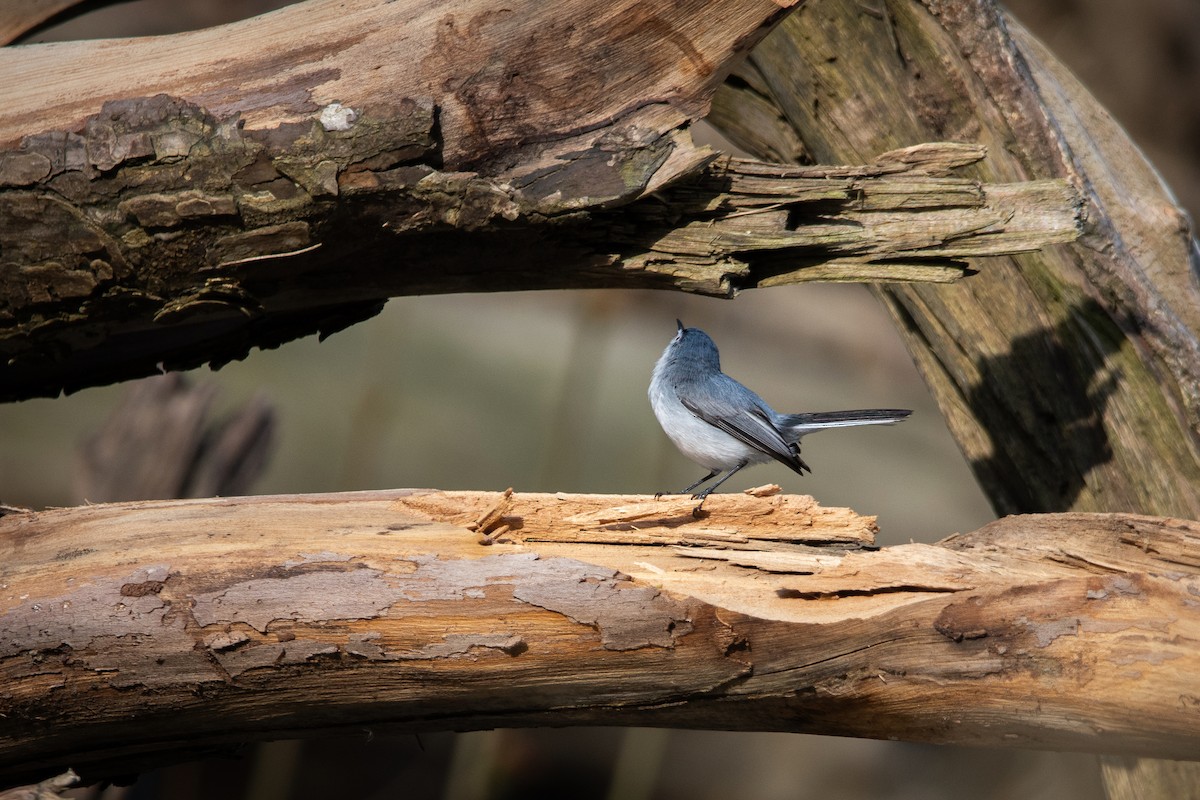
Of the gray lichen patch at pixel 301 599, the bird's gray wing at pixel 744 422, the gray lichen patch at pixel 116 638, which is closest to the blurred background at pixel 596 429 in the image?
the bird's gray wing at pixel 744 422

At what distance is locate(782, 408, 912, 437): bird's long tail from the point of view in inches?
123

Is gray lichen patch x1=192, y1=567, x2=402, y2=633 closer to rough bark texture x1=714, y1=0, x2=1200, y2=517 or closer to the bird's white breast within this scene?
the bird's white breast

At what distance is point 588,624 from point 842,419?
1.43 m

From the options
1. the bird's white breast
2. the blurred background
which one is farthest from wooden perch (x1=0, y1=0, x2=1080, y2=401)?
the blurred background

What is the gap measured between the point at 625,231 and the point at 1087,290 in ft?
4.89

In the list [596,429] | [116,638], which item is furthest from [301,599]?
[596,429]

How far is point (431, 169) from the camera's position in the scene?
249cm

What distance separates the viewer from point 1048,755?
620 centimetres

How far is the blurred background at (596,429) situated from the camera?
6.33 metres

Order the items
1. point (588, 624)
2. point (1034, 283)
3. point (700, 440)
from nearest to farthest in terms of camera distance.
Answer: point (588, 624)
point (1034, 283)
point (700, 440)

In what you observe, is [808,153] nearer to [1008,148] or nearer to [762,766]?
[1008,148]

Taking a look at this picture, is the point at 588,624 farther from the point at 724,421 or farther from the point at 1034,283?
the point at 1034,283

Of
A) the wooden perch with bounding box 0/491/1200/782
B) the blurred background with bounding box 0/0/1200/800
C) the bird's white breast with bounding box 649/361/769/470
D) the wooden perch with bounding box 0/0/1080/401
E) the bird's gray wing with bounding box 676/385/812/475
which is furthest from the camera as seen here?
the blurred background with bounding box 0/0/1200/800

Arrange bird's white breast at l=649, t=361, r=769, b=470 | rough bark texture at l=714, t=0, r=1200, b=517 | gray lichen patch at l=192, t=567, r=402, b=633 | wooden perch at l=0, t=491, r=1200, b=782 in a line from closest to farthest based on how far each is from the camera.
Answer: wooden perch at l=0, t=491, r=1200, b=782, gray lichen patch at l=192, t=567, r=402, b=633, rough bark texture at l=714, t=0, r=1200, b=517, bird's white breast at l=649, t=361, r=769, b=470
